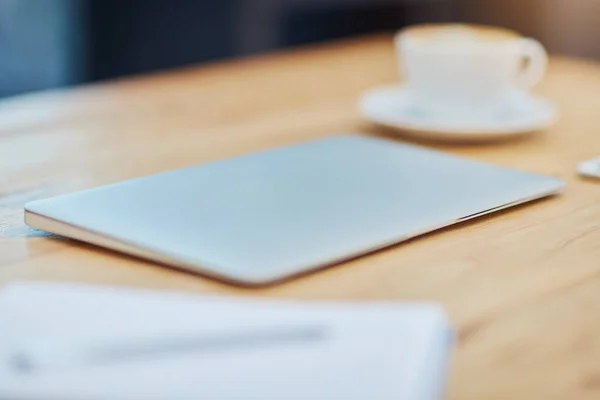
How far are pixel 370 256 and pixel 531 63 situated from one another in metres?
0.51

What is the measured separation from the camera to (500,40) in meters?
1.07

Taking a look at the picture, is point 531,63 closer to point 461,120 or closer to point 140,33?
point 461,120

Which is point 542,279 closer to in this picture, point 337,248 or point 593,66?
point 337,248

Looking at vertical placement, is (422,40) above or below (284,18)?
above

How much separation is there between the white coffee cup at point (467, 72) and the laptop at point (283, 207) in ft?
0.62

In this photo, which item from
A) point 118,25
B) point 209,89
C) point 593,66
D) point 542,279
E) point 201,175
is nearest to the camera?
point 542,279

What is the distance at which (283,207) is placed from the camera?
2.25ft

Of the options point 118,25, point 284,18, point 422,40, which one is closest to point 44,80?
point 118,25

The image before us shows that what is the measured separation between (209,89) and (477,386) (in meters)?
0.85

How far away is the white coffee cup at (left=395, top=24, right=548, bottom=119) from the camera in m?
1.02

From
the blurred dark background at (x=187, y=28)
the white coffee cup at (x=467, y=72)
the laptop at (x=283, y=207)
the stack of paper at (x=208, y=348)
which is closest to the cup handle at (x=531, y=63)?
the white coffee cup at (x=467, y=72)

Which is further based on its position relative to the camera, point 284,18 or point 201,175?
point 284,18

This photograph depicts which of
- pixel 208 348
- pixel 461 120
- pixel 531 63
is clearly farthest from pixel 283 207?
pixel 531 63

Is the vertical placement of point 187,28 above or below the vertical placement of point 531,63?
below
